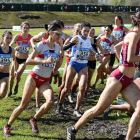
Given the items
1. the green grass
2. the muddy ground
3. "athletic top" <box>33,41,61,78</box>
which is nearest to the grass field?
the muddy ground

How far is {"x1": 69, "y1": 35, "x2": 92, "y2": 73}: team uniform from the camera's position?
7.62 meters

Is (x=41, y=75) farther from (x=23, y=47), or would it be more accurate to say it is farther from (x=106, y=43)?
(x=106, y=43)

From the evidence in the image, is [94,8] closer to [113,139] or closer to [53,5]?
[53,5]

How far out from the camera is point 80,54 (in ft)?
25.2

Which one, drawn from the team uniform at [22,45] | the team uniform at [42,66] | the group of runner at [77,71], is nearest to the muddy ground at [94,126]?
the group of runner at [77,71]

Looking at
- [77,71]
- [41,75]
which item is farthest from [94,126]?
[41,75]

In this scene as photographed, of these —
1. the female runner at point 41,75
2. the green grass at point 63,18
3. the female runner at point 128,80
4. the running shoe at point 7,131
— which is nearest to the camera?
the female runner at point 128,80

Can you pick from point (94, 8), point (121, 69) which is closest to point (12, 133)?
point (121, 69)

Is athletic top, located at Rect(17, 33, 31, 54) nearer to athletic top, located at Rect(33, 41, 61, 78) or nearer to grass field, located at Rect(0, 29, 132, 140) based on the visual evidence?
grass field, located at Rect(0, 29, 132, 140)

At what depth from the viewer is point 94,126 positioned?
262 inches

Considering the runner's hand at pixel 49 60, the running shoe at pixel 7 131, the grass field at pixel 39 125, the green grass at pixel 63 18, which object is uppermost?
the runner's hand at pixel 49 60

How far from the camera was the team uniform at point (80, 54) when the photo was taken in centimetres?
762

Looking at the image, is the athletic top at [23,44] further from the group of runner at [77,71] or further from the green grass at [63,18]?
the green grass at [63,18]

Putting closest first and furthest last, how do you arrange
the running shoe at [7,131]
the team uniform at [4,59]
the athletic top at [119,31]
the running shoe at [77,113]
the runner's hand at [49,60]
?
the runner's hand at [49,60]
the running shoe at [7,131]
the running shoe at [77,113]
the team uniform at [4,59]
the athletic top at [119,31]
